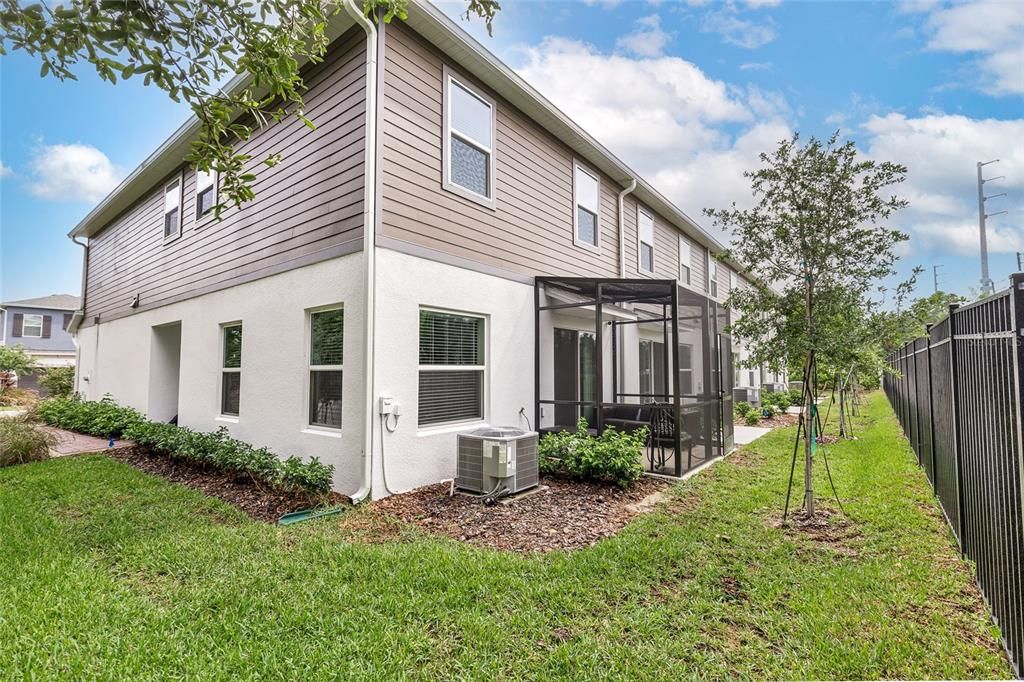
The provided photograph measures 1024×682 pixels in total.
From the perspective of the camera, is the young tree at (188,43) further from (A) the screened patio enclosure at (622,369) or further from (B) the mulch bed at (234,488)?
(A) the screened patio enclosure at (622,369)

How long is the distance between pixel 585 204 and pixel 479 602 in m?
7.77

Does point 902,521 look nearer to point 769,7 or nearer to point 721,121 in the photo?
point 769,7

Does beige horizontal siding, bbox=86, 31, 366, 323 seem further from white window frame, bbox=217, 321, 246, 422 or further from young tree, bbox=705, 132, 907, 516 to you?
young tree, bbox=705, 132, 907, 516

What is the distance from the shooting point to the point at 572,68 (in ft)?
26.6

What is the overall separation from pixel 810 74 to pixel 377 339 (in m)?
7.33

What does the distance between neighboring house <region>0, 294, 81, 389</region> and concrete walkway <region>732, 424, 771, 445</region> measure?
33.8 meters

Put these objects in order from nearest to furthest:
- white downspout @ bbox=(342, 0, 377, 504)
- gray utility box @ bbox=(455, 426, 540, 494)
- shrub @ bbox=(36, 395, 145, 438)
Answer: white downspout @ bbox=(342, 0, 377, 504) → gray utility box @ bbox=(455, 426, 540, 494) → shrub @ bbox=(36, 395, 145, 438)

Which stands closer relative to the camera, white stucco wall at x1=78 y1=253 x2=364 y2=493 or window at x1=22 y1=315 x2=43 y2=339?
white stucco wall at x1=78 y1=253 x2=364 y2=493

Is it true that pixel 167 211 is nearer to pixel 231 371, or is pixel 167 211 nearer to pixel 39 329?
pixel 231 371

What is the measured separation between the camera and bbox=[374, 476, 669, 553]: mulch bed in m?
4.41

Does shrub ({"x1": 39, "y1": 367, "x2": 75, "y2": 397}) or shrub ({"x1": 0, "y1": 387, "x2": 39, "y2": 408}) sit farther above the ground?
shrub ({"x1": 39, "y1": 367, "x2": 75, "y2": 397})

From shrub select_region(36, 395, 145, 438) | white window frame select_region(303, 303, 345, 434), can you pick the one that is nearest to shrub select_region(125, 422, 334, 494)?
white window frame select_region(303, 303, 345, 434)

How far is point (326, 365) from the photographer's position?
6.16 m

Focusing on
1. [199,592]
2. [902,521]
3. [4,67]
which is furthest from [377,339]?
[902,521]
